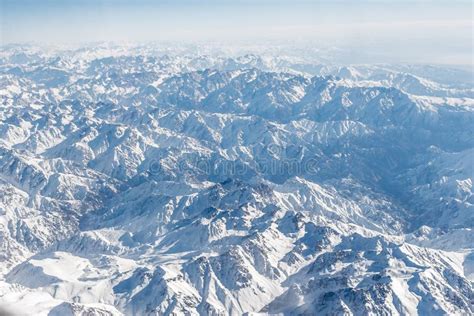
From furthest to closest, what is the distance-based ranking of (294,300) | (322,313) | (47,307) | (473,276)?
1. (473,276)
2. (294,300)
3. (322,313)
4. (47,307)

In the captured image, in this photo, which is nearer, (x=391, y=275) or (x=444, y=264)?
(x=391, y=275)

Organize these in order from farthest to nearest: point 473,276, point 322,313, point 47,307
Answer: point 473,276 < point 322,313 < point 47,307

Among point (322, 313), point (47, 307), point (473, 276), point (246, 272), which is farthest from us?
point (473, 276)

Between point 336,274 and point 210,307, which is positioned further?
point 336,274

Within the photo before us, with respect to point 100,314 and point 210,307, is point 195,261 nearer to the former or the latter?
point 210,307

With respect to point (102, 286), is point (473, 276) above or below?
below

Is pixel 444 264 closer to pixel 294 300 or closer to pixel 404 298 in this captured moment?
pixel 404 298

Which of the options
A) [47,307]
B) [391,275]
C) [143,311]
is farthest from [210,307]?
[391,275]

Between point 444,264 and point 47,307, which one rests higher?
point 47,307

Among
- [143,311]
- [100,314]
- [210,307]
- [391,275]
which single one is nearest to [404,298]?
[391,275]
